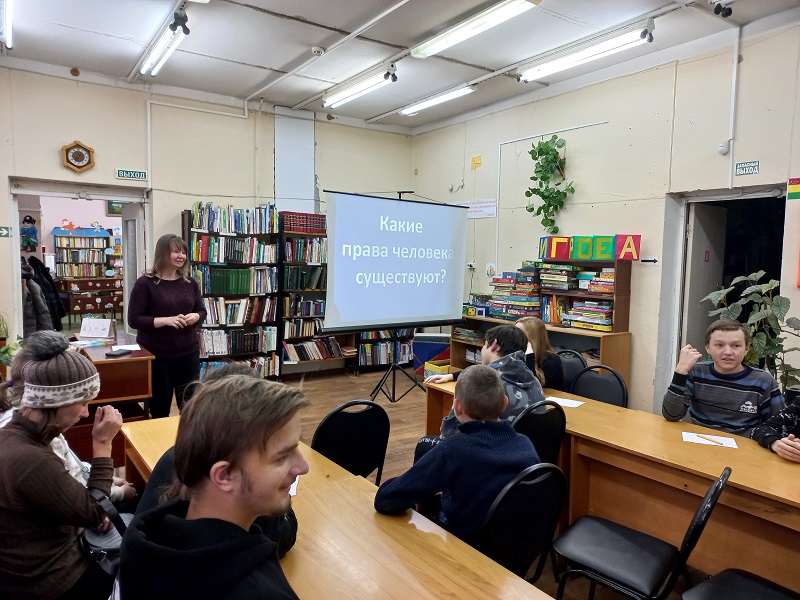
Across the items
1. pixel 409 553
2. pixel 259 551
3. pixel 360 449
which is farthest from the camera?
pixel 360 449

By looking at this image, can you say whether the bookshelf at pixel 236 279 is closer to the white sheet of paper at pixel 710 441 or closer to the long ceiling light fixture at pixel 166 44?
the long ceiling light fixture at pixel 166 44

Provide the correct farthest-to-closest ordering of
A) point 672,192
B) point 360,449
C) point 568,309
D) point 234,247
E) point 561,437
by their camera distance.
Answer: point 234,247 → point 568,309 → point 672,192 → point 561,437 → point 360,449

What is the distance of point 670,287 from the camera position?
15.0ft

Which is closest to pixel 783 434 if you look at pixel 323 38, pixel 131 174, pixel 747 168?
pixel 747 168

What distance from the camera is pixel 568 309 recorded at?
16.2ft

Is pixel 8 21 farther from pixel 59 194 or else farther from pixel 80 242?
pixel 80 242

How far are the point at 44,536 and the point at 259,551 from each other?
94 cm

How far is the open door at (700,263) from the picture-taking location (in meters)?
4.52

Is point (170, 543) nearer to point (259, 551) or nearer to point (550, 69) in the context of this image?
point (259, 551)

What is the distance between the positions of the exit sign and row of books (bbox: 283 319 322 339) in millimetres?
2193

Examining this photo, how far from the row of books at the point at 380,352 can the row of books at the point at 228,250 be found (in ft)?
5.33

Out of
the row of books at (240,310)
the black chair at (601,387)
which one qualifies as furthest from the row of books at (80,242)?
the black chair at (601,387)

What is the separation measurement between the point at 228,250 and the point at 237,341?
3.34 ft

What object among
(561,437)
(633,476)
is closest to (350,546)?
(561,437)
